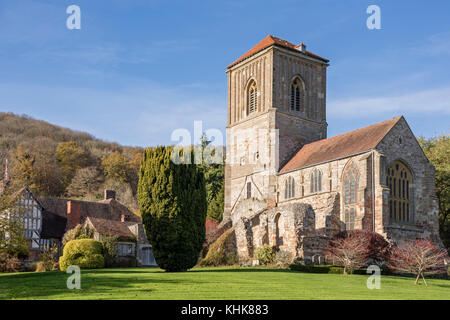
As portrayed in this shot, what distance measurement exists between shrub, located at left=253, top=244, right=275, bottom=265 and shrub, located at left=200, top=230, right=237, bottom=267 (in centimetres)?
269

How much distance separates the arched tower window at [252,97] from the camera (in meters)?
47.2

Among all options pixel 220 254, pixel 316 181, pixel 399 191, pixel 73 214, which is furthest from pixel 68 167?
pixel 399 191

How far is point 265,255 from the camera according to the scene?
3347 centimetres

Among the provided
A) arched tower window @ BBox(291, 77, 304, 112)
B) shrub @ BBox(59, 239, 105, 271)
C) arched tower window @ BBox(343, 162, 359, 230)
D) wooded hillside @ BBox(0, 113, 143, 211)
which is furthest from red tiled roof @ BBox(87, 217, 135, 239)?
arched tower window @ BBox(291, 77, 304, 112)

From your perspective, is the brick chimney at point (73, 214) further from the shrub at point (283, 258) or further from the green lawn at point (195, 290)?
the green lawn at point (195, 290)

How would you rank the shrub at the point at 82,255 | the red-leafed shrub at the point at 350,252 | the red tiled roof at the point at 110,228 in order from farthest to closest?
the red tiled roof at the point at 110,228
the shrub at the point at 82,255
the red-leafed shrub at the point at 350,252

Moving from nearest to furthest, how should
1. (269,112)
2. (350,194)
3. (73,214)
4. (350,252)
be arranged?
(350,252) → (350,194) → (269,112) → (73,214)

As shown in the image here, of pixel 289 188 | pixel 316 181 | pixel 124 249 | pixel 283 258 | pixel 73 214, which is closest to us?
pixel 283 258

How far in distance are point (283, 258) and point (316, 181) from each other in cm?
908

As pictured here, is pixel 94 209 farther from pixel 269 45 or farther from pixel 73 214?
pixel 269 45

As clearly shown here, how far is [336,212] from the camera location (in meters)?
35.9

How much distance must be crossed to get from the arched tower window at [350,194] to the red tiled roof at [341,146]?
1270 millimetres

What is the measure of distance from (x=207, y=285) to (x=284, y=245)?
15.5 metres

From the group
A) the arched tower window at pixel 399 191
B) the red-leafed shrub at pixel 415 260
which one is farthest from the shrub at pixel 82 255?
the arched tower window at pixel 399 191
